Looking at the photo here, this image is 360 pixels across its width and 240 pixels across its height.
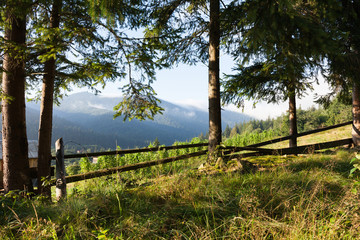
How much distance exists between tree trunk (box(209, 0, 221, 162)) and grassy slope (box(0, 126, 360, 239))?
9.03 feet

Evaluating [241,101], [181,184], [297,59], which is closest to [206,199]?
[181,184]

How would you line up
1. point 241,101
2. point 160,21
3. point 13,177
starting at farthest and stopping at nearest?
1. point 241,101
2. point 160,21
3. point 13,177

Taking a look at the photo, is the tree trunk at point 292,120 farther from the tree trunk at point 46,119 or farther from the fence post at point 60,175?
the tree trunk at point 46,119

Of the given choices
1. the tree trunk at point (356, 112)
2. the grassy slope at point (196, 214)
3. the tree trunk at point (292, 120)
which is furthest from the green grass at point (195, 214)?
the tree trunk at point (356, 112)

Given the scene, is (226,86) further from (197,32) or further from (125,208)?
(125,208)

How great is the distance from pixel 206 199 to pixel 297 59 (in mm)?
4251

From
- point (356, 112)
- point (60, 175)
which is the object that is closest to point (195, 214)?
point (60, 175)

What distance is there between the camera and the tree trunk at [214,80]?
679 centimetres

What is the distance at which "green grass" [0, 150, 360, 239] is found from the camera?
2.36 meters

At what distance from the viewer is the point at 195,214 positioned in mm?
2908

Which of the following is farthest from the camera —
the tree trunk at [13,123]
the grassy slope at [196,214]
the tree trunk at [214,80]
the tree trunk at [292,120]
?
the tree trunk at [292,120]

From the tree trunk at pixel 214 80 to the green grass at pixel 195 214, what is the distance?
108 inches

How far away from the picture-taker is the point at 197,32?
7945 mm

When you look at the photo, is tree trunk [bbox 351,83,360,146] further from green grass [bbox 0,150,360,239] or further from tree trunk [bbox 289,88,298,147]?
green grass [bbox 0,150,360,239]
